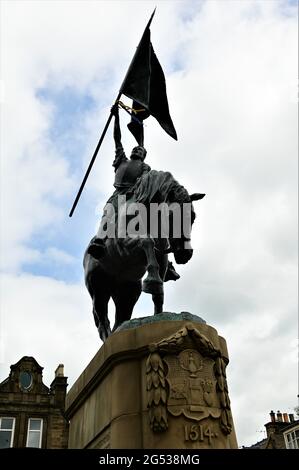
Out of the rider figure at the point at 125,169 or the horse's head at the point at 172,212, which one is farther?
the rider figure at the point at 125,169

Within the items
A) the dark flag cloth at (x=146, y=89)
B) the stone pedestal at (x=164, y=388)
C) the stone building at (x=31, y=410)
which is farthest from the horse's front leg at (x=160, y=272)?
the stone building at (x=31, y=410)

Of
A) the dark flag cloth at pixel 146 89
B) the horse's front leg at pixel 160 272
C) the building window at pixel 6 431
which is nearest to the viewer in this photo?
the horse's front leg at pixel 160 272

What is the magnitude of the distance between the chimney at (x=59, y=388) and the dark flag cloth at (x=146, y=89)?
2619 centimetres

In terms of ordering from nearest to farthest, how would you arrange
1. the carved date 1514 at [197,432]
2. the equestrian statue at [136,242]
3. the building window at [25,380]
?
1. the carved date 1514 at [197,432]
2. the equestrian statue at [136,242]
3. the building window at [25,380]

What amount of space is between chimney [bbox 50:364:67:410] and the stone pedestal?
2743 centimetres

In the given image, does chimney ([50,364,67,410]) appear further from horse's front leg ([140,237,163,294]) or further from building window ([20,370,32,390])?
horse's front leg ([140,237,163,294])

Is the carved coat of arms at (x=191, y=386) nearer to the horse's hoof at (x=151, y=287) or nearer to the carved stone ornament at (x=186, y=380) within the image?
the carved stone ornament at (x=186, y=380)

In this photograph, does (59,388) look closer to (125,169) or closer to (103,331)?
(103,331)

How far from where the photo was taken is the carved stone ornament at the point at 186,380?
17.9 feet

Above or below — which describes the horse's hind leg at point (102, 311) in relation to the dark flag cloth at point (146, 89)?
below

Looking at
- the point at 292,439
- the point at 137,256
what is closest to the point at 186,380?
the point at 137,256

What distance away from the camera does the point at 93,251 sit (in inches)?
303

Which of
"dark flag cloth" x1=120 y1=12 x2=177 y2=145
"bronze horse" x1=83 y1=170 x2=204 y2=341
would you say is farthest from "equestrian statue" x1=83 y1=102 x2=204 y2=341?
"dark flag cloth" x1=120 y1=12 x2=177 y2=145
